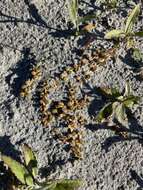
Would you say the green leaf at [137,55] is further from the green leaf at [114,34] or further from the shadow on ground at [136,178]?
the shadow on ground at [136,178]

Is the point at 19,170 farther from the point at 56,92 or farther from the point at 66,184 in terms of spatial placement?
the point at 56,92

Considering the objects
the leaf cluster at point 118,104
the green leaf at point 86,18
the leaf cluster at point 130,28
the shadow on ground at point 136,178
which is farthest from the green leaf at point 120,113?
the green leaf at point 86,18

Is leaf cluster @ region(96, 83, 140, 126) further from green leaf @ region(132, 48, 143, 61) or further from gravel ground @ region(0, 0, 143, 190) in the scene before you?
green leaf @ region(132, 48, 143, 61)

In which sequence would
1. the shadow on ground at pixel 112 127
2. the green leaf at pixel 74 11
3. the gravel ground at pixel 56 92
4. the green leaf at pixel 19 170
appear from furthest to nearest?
the green leaf at pixel 74 11 → the shadow on ground at pixel 112 127 → the gravel ground at pixel 56 92 → the green leaf at pixel 19 170

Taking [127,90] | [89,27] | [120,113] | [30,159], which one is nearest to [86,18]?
[89,27]

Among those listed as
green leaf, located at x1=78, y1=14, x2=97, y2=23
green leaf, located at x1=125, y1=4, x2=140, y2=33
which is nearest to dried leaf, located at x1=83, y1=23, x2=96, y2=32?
green leaf, located at x1=78, y1=14, x2=97, y2=23

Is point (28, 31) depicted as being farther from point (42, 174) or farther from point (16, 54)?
point (42, 174)
